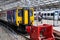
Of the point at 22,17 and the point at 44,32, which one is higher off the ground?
the point at 44,32

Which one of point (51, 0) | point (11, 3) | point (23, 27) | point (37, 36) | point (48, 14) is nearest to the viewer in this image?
point (37, 36)

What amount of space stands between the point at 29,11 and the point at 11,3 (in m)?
39.3

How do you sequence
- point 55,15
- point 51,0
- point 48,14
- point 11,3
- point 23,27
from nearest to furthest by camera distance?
1. point 23,27
2. point 55,15
3. point 51,0
4. point 48,14
5. point 11,3

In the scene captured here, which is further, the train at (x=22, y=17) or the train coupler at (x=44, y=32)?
the train at (x=22, y=17)

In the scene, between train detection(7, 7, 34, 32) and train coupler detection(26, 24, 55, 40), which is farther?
train detection(7, 7, 34, 32)

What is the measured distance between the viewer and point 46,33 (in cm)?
1324

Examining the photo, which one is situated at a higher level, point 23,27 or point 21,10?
point 21,10

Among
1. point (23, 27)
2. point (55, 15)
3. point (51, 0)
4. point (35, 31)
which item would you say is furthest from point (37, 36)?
point (51, 0)

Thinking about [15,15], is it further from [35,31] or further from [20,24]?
[35,31]

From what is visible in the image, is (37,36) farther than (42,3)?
No

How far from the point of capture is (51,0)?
111 ft

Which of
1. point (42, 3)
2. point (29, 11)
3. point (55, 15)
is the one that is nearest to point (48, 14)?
point (42, 3)

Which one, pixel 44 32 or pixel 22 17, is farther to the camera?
pixel 22 17

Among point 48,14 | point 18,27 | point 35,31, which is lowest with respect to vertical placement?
point 48,14
